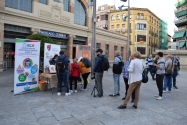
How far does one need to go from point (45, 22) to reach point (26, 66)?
12589 millimetres

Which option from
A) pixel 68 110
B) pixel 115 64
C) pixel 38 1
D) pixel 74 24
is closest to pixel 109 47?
pixel 74 24

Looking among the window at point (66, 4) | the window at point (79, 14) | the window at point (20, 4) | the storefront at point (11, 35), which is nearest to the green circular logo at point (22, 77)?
the storefront at point (11, 35)

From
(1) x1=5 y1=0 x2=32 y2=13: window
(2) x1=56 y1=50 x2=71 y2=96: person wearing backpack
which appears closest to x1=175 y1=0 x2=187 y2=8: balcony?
(1) x1=5 y1=0 x2=32 y2=13: window

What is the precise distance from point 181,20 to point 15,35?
4376 cm

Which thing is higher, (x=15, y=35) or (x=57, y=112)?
(x=15, y=35)

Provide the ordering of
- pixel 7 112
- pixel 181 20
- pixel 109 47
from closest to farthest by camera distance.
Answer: pixel 7 112 < pixel 109 47 < pixel 181 20

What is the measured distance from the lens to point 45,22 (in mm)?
18766

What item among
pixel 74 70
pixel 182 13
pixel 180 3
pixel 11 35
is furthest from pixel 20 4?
pixel 180 3

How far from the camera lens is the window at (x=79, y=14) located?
77.6ft

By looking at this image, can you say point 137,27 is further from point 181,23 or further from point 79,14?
point 79,14

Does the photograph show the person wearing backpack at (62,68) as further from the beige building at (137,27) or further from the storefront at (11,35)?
the beige building at (137,27)

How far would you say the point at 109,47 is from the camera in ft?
103

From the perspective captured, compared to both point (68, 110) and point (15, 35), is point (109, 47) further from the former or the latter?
point (68, 110)

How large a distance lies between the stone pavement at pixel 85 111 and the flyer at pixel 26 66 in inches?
25.2
